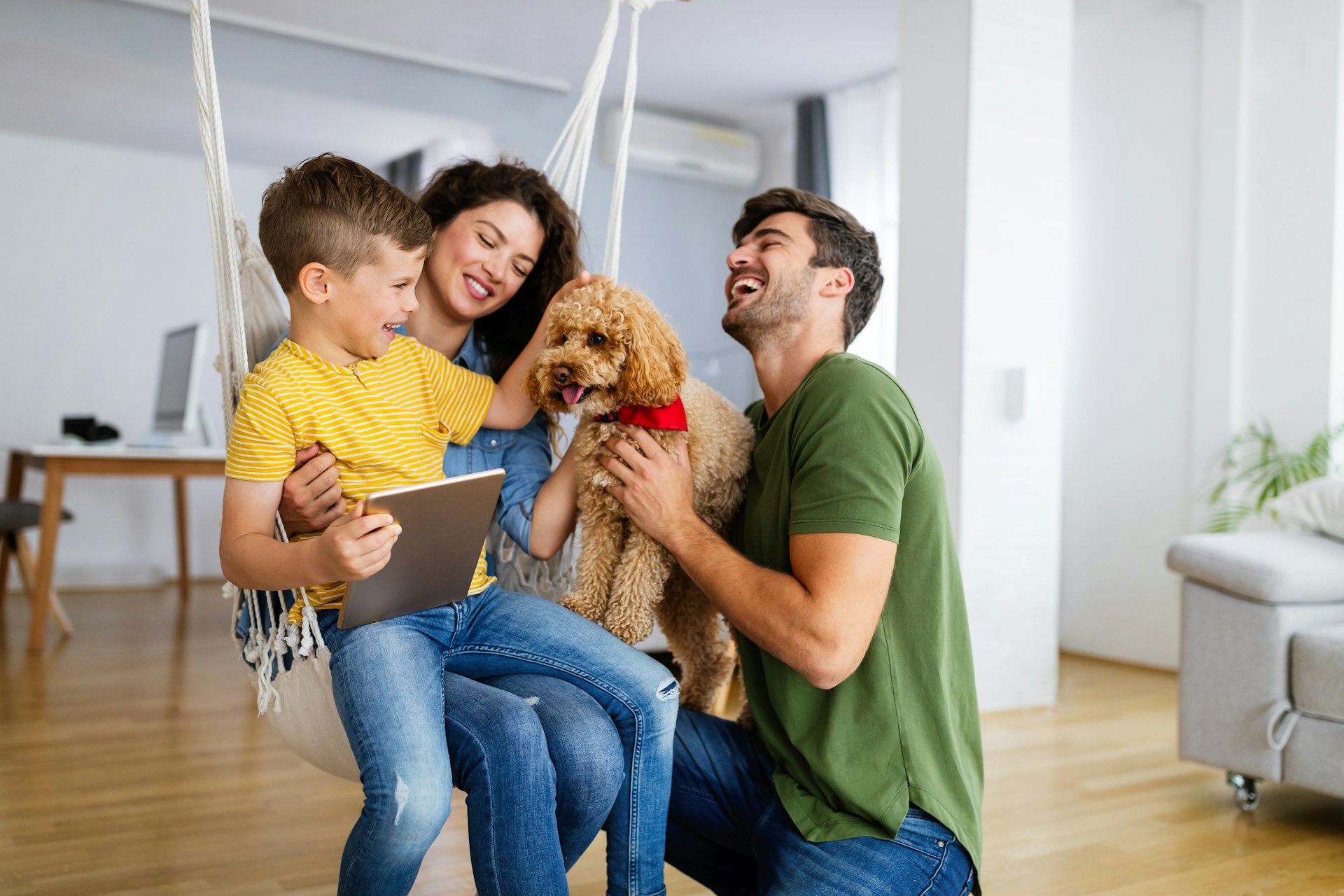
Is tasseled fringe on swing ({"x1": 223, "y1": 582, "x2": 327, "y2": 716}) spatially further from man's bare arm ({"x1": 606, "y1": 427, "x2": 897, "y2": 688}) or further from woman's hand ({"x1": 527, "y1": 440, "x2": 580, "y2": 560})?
man's bare arm ({"x1": 606, "y1": 427, "x2": 897, "y2": 688})

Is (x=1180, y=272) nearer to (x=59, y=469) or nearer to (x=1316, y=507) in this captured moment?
(x=1316, y=507)

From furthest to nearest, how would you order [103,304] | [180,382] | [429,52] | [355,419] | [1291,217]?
[103,304] < [429,52] < [180,382] < [1291,217] < [355,419]

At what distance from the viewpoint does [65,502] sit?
600 cm

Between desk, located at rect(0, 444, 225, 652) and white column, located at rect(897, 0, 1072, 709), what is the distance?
313 centimetres

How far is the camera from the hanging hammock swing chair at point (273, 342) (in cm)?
135

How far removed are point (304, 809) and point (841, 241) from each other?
181cm

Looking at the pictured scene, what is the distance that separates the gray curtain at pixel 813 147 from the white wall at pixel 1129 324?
1472 mm

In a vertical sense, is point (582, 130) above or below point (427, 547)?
above

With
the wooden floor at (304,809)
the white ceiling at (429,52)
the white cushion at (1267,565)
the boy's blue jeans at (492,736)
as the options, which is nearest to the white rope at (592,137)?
the boy's blue jeans at (492,736)

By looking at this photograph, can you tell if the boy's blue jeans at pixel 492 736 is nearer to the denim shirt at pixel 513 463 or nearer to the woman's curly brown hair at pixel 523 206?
the denim shirt at pixel 513 463

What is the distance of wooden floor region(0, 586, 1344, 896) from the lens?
2.07 meters

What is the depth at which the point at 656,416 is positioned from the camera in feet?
5.05

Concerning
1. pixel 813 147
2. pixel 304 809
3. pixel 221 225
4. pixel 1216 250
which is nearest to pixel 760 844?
pixel 221 225

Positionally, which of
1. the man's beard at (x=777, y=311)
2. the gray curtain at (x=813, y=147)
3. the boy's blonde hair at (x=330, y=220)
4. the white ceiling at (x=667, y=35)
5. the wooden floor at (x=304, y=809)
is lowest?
the wooden floor at (x=304, y=809)
